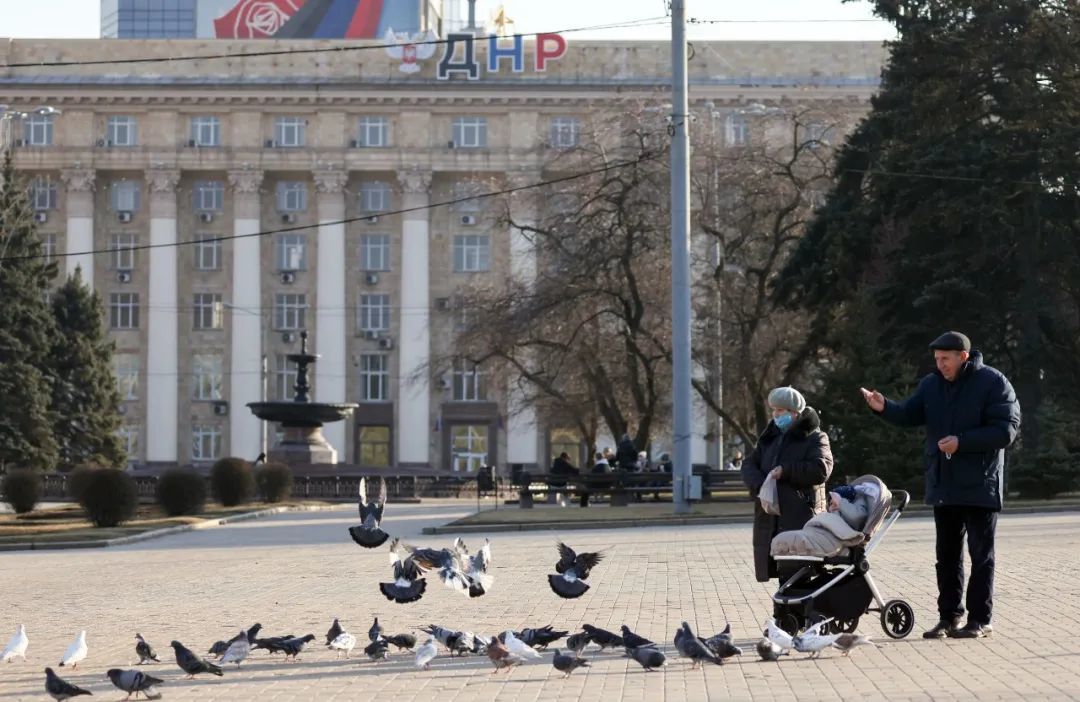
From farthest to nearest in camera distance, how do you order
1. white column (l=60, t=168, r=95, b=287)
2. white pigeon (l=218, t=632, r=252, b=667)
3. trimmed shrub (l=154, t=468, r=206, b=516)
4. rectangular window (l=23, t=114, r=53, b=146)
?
rectangular window (l=23, t=114, r=53, b=146) → white column (l=60, t=168, r=95, b=287) → trimmed shrub (l=154, t=468, r=206, b=516) → white pigeon (l=218, t=632, r=252, b=667)

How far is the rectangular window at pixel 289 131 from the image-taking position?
92562 millimetres

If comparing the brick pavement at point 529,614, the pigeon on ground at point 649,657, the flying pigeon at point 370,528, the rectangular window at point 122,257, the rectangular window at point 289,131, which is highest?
the rectangular window at point 289,131

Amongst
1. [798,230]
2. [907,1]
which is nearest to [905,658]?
[907,1]

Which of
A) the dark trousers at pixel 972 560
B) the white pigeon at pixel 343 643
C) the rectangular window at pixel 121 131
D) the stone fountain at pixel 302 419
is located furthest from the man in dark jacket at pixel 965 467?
the rectangular window at pixel 121 131

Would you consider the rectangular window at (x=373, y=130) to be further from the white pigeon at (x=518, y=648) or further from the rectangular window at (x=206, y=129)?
the white pigeon at (x=518, y=648)

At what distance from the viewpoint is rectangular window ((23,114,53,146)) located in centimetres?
9244

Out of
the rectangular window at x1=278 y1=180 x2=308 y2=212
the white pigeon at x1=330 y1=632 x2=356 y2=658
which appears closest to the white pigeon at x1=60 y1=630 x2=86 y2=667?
the white pigeon at x1=330 y1=632 x2=356 y2=658

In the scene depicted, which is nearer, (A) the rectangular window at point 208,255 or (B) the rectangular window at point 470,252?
(A) the rectangular window at point 208,255

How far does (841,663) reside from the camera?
11.3 metres

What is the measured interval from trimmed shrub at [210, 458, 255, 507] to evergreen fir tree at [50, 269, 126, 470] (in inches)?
885

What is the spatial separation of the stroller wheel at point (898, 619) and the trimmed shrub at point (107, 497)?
24.8 meters

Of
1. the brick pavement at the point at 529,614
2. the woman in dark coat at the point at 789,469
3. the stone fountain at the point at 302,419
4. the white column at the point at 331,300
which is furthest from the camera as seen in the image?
the white column at the point at 331,300

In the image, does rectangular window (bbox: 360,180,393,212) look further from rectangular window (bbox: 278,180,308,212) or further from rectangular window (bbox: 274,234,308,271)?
rectangular window (bbox: 274,234,308,271)

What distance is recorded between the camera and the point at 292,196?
94250 mm
